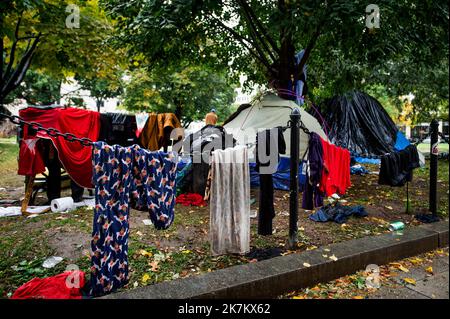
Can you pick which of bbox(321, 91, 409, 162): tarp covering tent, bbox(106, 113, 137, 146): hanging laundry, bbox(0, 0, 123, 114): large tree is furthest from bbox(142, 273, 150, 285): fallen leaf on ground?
bbox(321, 91, 409, 162): tarp covering tent

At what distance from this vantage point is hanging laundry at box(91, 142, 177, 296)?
2987 mm

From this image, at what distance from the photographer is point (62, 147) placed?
253 inches

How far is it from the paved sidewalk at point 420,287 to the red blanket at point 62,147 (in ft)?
19.4

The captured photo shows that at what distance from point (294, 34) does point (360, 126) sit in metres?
8.16

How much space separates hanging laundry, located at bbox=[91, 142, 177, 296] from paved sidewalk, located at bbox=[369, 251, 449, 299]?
103 inches

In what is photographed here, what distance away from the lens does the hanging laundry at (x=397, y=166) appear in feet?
20.5

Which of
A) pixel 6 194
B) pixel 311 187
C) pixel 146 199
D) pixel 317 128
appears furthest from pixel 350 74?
pixel 6 194

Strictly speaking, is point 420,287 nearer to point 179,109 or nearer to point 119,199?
point 119,199

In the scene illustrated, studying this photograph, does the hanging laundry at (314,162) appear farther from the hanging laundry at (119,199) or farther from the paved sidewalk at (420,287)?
the hanging laundry at (119,199)

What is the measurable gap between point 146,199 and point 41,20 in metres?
9.47

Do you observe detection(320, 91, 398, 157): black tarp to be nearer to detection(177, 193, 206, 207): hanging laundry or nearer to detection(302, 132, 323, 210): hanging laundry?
detection(177, 193, 206, 207): hanging laundry

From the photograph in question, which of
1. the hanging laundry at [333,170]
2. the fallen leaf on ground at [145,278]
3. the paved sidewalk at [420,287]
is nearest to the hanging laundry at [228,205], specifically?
the fallen leaf on ground at [145,278]

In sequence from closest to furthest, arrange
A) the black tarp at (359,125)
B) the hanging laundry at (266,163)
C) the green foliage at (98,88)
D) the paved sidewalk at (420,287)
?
the paved sidewalk at (420,287) < the hanging laundry at (266,163) < the black tarp at (359,125) < the green foliage at (98,88)

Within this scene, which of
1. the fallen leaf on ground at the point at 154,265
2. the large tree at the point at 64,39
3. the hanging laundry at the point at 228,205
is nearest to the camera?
the fallen leaf on ground at the point at 154,265
